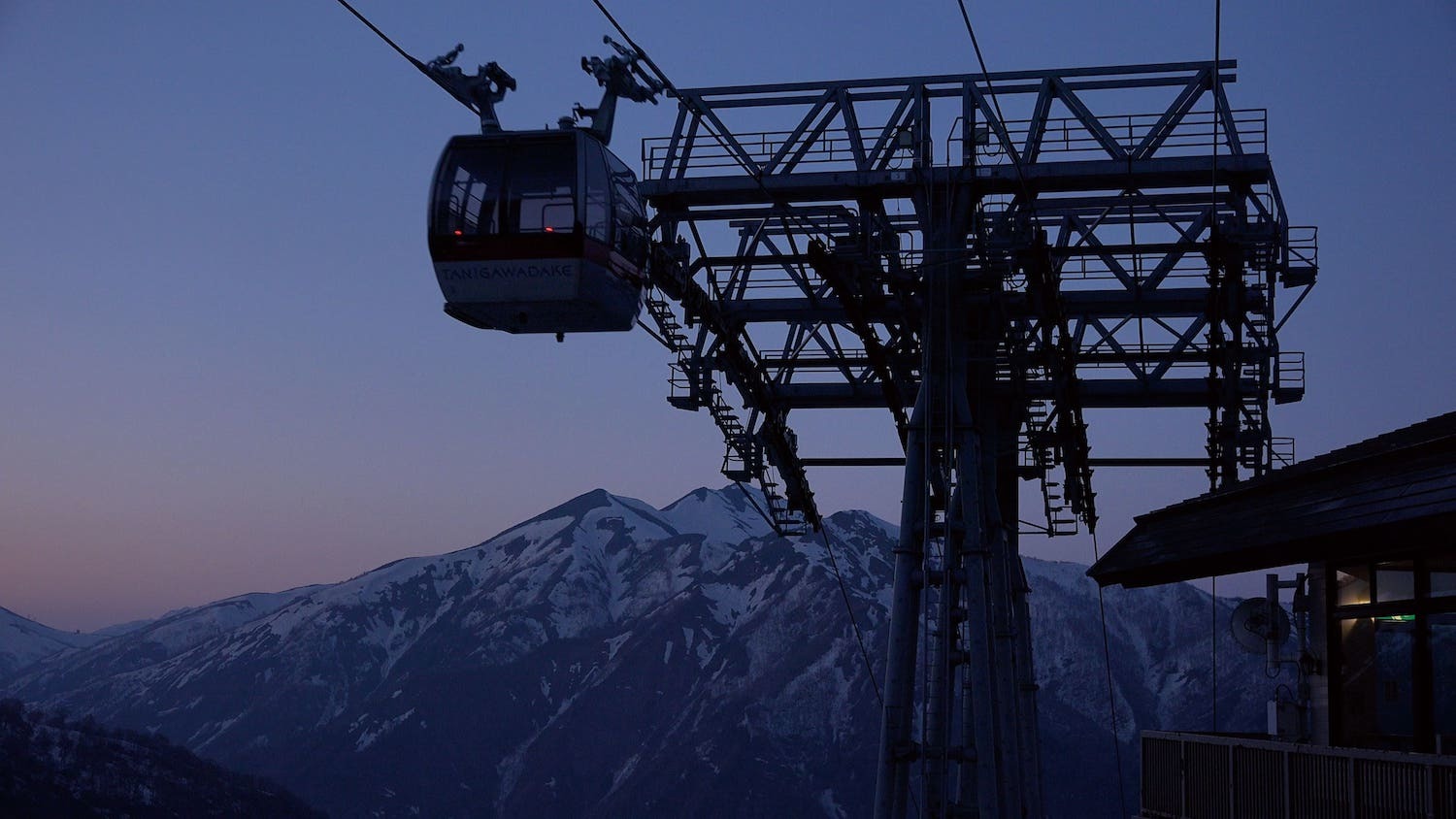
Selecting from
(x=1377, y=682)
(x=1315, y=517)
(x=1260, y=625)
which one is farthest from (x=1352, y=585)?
(x=1260, y=625)

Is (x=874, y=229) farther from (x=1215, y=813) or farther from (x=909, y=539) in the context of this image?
(x=1215, y=813)

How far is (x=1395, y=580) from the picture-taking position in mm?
21219

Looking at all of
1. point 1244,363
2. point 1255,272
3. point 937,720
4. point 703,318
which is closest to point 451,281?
point 703,318

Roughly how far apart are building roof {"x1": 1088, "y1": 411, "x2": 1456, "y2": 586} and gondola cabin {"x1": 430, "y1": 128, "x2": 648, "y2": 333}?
29.3ft

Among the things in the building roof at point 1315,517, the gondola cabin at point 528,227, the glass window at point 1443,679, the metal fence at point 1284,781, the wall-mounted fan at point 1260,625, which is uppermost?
the gondola cabin at point 528,227

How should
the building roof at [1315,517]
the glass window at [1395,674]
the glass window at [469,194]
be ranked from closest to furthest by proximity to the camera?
the building roof at [1315,517] < the glass window at [1395,674] < the glass window at [469,194]

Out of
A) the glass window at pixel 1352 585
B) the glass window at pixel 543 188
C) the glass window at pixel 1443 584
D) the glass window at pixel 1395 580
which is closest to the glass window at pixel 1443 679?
the glass window at pixel 1443 584

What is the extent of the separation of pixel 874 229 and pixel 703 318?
3.90m

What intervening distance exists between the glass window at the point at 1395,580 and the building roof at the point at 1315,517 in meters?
0.39

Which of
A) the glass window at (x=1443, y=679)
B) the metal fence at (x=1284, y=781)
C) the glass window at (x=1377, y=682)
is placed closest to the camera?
the metal fence at (x=1284, y=781)

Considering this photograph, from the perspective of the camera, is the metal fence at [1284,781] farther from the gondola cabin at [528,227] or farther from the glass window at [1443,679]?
the gondola cabin at [528,227]

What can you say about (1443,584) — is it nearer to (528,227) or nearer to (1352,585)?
(1352,585)

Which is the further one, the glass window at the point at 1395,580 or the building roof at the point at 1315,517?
the glass window at the point at 1395,580

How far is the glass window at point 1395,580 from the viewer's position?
68.0 ft
